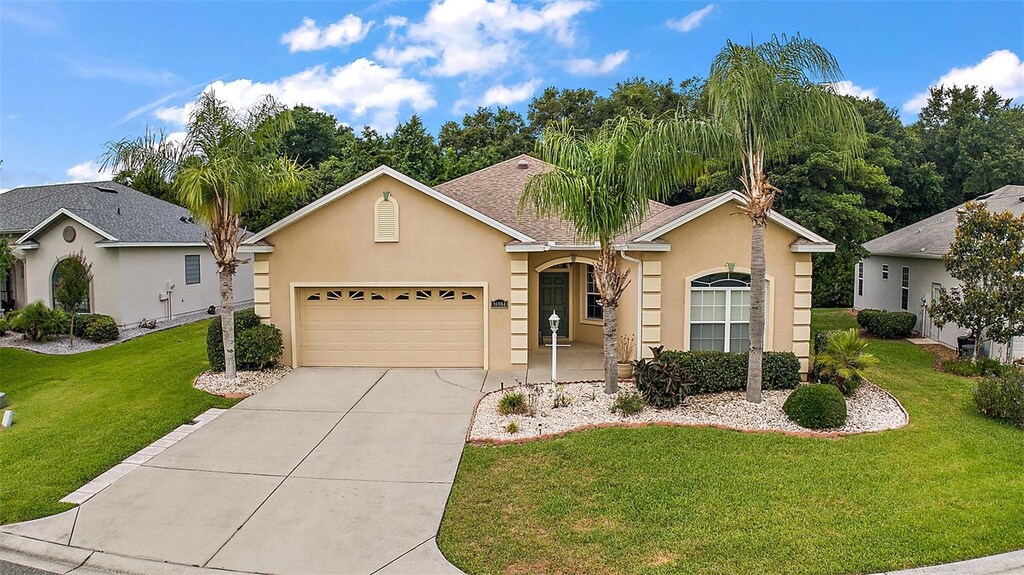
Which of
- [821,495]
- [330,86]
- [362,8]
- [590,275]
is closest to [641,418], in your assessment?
[821,495]

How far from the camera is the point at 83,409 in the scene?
1027cm

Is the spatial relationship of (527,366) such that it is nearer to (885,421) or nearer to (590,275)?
(590,275)

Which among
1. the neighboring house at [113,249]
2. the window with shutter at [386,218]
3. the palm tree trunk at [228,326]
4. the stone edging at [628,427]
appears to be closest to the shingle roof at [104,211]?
the neighboring house at [113,249]

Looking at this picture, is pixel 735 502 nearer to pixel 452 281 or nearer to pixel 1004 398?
pixel 1004 398

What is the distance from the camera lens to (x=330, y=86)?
2359 centimetres

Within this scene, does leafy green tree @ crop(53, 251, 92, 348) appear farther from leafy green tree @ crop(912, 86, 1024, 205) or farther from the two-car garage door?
leafy green tree @ crop(912, 86, 1024, 205)

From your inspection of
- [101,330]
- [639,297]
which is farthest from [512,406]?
[101,330]

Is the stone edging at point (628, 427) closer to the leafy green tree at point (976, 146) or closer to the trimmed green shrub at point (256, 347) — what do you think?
the trimmed green shrub at point (256, 347)

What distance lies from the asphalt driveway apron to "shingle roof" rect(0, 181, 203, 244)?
12.2m

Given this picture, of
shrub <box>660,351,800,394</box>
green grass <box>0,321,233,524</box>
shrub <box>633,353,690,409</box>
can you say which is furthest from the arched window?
green grass <box>0,321,233,524</box>

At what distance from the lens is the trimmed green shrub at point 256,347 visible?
40.4ft

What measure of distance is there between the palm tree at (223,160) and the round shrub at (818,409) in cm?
1095

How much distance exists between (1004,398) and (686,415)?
5.47 m

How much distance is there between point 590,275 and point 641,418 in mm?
6479
